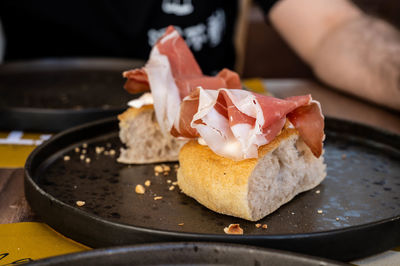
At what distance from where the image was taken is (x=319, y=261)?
675 mm

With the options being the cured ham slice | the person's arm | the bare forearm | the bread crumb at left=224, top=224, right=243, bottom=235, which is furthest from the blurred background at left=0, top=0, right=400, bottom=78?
the bread crumb at left=224, top=224, right=243, bottom=235

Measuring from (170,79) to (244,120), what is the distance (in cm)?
32

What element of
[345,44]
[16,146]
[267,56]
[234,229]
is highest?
[345,44]

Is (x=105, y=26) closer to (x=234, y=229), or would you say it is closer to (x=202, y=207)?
(x=202, y=207)

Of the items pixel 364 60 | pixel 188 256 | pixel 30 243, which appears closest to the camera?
pixel 188 256

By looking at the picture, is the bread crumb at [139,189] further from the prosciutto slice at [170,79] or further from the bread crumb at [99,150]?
the bread crumb at [99,150]

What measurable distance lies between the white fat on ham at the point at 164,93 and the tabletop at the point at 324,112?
37cm

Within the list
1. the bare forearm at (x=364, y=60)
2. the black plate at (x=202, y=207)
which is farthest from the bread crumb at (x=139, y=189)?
the bare forearm at (x=364, y=60)

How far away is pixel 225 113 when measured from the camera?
1043 millimetres

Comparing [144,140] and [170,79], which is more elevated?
[170,79]

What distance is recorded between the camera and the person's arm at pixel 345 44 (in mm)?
1964

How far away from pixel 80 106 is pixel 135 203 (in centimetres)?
69

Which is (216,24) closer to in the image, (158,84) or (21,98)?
(21,98)

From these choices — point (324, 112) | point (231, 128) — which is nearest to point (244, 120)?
point (231, 128)
